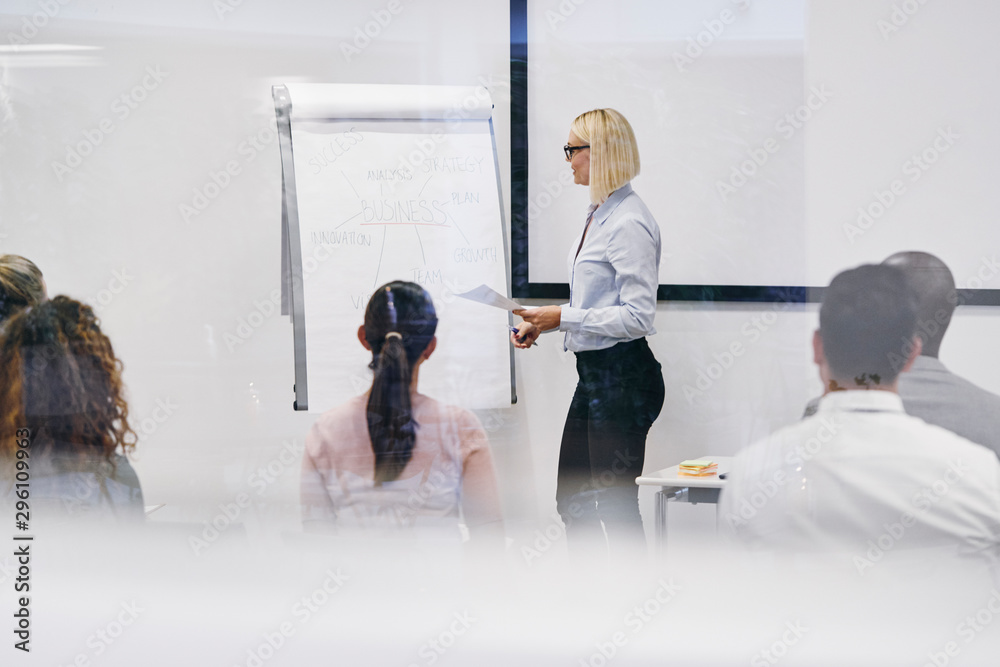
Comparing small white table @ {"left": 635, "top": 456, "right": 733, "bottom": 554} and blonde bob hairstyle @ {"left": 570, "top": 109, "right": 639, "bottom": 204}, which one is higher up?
blonde bob hairstyle @ {"left": 570, "top": 109, "right": 639, "bottom": 204}

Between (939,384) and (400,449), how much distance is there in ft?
3.56

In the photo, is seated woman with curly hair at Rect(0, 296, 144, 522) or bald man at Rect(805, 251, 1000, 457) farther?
seated woman with curly hair at Rect(0, 296, 144, 522)

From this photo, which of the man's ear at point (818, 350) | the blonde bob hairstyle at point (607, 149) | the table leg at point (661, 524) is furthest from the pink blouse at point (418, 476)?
the man's ear at point (818, 350)

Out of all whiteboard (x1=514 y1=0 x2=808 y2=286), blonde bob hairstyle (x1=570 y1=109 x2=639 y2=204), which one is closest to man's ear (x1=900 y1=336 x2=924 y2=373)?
whiteboard (x1=514 y1=0 x2=808 y2=286)

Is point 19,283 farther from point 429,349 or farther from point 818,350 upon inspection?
point 818,350

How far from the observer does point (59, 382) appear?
5.25 ft

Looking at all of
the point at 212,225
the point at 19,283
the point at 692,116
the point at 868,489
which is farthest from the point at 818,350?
the point at 19,283

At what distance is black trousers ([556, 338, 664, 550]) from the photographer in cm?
151

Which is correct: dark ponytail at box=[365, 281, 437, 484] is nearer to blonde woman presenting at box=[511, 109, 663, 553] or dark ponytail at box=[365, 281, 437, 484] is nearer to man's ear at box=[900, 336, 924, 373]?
blonde woman presenting at box=[511, 109, 663, 553]

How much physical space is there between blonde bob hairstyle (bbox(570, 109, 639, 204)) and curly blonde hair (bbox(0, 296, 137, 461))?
116cm

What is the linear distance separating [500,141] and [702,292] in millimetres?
563

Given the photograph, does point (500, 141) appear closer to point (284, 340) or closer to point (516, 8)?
point (516, 8)

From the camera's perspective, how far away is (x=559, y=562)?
151 cm

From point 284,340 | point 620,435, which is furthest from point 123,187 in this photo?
point 620,435
